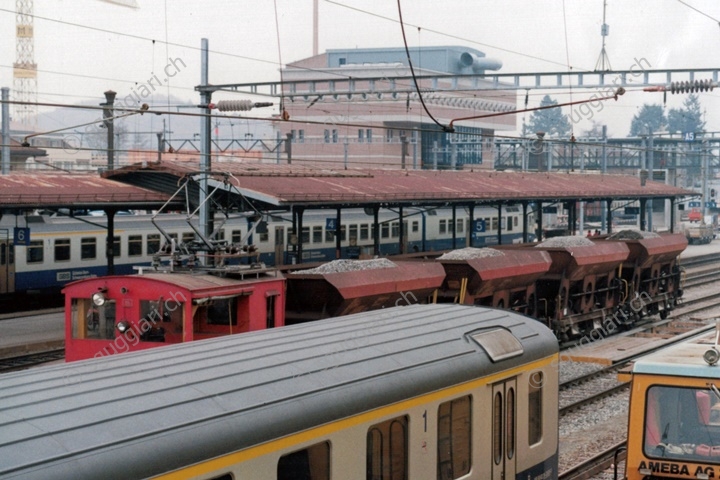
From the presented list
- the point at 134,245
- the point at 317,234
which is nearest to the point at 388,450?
the point at 134,245

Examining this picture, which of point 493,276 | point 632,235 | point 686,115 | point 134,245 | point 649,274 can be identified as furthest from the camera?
point 686,115

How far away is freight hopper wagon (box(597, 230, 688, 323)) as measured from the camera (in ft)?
91.8

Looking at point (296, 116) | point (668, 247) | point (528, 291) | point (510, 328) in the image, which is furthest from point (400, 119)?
point (510, 328)

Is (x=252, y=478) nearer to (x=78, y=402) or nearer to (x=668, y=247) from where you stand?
(x=78, y=402)

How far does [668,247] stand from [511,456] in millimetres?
22620

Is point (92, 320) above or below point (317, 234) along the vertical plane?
above

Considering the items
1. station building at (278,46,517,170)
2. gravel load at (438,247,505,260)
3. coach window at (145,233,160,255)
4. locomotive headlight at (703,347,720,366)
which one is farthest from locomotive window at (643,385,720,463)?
station building at (278,46,517,170)

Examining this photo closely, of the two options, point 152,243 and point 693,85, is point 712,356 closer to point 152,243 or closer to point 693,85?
point 693,85

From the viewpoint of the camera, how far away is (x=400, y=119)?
71562 millimetres

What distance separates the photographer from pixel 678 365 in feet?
27.9

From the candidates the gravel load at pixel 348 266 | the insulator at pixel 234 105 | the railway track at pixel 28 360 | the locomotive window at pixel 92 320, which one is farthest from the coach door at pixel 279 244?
the locomotive window at pixel 92 320

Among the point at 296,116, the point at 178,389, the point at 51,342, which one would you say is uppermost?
the point at 296,116

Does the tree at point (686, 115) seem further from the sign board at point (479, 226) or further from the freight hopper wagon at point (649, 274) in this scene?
the freight hopper wagon at point (649, 274)

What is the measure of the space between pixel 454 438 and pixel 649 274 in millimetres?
22888
